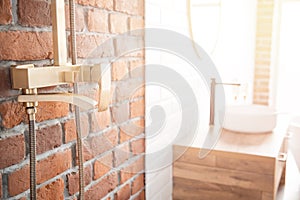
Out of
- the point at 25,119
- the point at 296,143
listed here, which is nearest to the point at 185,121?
the point at 296,143

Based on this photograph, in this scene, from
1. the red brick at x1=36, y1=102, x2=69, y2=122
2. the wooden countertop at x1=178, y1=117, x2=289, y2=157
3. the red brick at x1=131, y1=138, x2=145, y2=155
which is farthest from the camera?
the wooden countertop at x1=178, y1=117, x2=289, y2=157

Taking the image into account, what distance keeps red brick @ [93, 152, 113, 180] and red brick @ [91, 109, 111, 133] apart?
3.5 inches

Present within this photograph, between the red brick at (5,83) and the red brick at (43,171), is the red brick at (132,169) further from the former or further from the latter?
the red brick at (5,83)

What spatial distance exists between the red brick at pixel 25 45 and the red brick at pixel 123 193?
52cm

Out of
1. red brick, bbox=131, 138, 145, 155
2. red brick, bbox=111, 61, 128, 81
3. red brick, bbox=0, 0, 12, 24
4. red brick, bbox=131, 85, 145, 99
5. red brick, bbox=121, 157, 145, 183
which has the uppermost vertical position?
red brick, bbox=0, 0, 12, 24

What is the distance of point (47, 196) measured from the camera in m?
0.72

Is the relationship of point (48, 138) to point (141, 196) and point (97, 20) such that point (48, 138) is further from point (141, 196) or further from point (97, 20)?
point (141, 196)

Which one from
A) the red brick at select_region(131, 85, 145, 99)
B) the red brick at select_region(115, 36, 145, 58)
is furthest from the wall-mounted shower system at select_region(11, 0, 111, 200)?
the red brick at select_region(131, 85, 145, 99)

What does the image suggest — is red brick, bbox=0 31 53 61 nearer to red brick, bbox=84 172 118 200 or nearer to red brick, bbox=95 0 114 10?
red brick, bbox=95 0 114 10

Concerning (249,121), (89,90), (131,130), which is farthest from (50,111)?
(249,121)

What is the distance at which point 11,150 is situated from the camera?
62 cm

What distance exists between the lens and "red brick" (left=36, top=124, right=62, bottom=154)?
2.27 feet

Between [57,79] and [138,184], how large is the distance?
65 cm

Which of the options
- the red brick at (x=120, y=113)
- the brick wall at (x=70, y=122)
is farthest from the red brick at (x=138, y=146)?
the red brick at (x=120, y=113)
